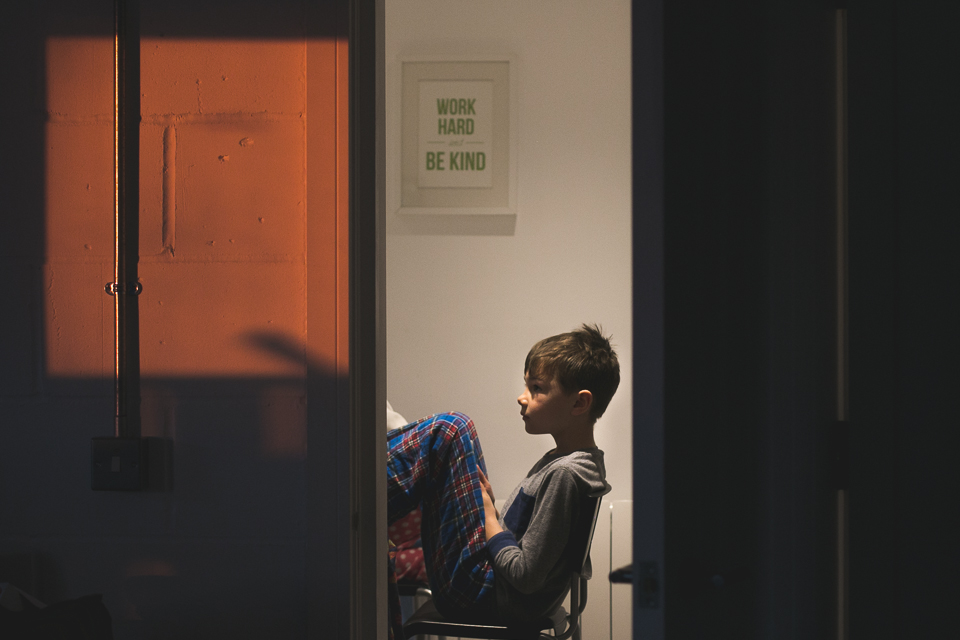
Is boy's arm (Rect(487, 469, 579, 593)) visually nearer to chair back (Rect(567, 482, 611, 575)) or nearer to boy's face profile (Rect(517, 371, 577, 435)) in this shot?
chair back (Rect(567, 482, 611, 575))

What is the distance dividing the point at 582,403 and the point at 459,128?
1.19m

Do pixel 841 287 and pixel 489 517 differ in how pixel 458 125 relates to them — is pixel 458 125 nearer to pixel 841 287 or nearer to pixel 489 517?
pixel 489 517

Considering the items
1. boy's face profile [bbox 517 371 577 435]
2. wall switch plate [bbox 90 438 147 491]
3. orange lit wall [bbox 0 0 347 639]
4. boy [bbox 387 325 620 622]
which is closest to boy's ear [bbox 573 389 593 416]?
boy's face profile [bbox 517 371 577 435]

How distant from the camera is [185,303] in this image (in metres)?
1.19

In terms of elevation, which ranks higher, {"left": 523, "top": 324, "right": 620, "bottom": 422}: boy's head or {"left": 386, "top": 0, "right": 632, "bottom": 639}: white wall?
{"left": 386, "top": 0, "right": 632, "bottom": 639}: white wall

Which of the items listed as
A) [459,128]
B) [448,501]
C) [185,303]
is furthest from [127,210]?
[459,128]

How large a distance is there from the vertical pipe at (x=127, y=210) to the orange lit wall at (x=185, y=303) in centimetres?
2

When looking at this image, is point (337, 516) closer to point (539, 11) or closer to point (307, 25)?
point (307, 25)

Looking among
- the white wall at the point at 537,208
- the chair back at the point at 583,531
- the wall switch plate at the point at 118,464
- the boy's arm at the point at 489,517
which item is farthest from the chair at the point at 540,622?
the white wall at the point at 537,208

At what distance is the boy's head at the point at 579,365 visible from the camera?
1.88 meters

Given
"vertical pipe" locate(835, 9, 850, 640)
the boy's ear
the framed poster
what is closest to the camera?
"vertical pipe" locate(835, 9, 850, 640)

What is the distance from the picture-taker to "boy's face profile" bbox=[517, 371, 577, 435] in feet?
6.19

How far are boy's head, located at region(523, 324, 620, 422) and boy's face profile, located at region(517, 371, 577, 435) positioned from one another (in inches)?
0.5

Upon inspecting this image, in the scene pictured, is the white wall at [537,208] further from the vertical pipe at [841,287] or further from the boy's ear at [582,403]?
the vertical pipe at [841,287]
